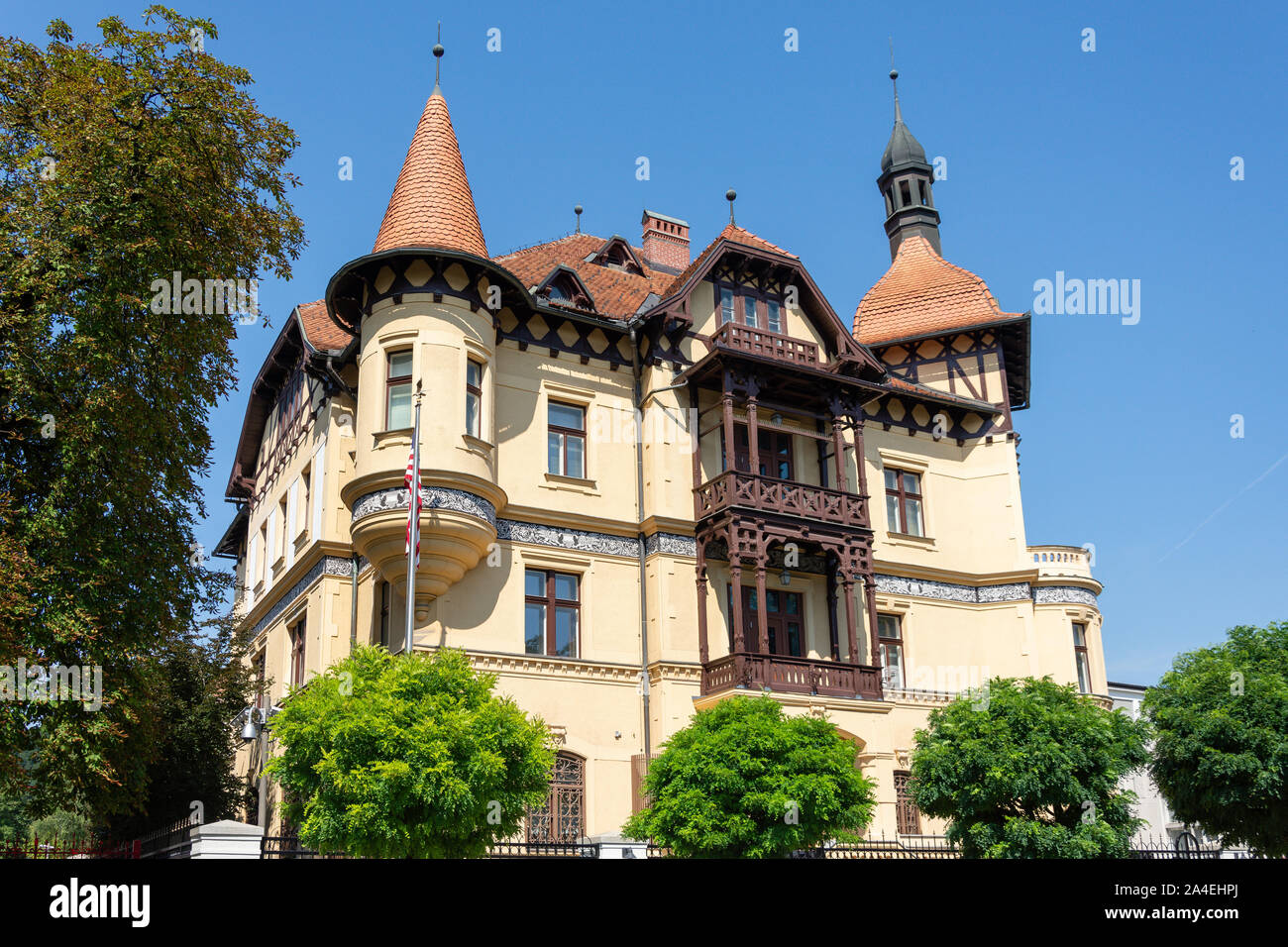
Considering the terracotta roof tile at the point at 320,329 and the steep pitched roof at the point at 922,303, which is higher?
the steep pitched roof at the point at 922,303

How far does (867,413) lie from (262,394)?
17.4 metres

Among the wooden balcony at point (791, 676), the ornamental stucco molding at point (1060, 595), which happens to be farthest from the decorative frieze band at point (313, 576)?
the ornamental stucco molding at point (1060, 595)

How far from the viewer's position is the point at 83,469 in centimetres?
1590

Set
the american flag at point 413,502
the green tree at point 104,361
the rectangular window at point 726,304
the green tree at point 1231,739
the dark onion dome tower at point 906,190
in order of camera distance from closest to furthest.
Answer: the green tree at point 104,361 → the american flag at point 413,502 → the green tree at point 1231,739 → the rectangular window at point 726,304 → the dark onion dome tower at point 906,190

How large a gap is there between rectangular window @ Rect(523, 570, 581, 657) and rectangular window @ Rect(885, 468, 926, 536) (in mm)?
9738

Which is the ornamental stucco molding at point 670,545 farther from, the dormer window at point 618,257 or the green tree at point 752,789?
the dormer window at point 618,257

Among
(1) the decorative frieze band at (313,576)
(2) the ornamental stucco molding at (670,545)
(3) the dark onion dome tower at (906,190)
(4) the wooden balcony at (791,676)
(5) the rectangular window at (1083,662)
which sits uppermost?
(3) the dark onion dome tower at (906,190)

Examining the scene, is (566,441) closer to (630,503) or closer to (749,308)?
(630,503)

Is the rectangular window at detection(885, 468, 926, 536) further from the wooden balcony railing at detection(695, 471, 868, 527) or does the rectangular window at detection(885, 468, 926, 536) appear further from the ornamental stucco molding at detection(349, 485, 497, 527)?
the ornamental stucco molding at detection(349, 485, 497, 527)

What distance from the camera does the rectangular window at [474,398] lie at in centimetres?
2384

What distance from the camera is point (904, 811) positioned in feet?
87.2

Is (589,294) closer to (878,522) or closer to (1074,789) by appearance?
(878,522)

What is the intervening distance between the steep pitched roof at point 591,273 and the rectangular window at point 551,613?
6774mm
